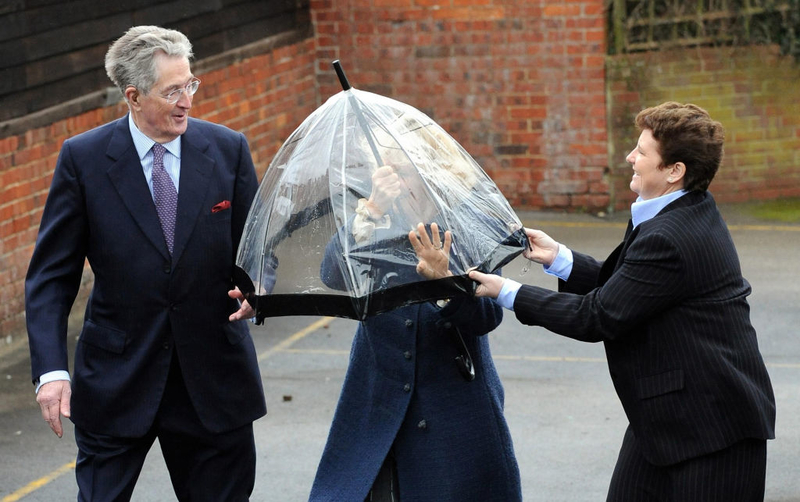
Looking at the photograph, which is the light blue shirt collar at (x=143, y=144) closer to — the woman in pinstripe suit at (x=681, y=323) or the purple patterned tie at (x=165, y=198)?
the purple patterned tie at (x=165, y=198)

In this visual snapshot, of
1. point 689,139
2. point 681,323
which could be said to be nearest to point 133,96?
point 689,139

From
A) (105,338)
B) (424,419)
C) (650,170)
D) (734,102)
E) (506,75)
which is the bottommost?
(734,102)

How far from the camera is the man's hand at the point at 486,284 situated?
3.29m

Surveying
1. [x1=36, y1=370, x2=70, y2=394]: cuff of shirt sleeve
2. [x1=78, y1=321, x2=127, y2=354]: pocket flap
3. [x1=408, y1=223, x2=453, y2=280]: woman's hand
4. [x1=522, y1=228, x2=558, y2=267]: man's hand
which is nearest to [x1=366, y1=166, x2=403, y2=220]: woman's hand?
[x1=408, y1=223, x2=453, y2=280]: woman's hand

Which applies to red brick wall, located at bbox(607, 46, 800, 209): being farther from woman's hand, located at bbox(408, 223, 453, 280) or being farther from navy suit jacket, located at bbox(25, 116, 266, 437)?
woman's hand, located at bbox(408, 223, 453, 280)

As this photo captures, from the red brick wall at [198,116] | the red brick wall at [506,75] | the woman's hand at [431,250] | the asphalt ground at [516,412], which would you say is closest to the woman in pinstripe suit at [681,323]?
the woman's hand at [431,250]

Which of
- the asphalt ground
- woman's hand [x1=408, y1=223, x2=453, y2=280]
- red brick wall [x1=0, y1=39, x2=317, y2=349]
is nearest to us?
woman's hand [x1=408, y1=223, x2=453, y2=280]

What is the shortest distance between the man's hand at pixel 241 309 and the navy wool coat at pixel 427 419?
358mm

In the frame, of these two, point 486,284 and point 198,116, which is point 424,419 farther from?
point 198,116

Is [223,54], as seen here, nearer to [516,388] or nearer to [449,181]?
[516,388]

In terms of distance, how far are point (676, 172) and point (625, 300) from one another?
395 mm

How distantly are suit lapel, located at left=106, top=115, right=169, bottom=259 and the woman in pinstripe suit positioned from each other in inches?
42.8

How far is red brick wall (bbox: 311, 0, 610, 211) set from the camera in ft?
37.9

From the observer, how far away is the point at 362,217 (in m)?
3.25
